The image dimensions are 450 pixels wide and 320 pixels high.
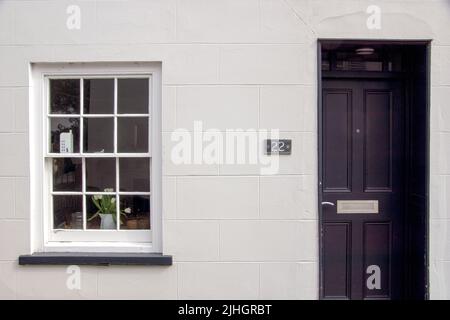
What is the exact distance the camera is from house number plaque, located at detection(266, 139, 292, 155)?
13.1 ft

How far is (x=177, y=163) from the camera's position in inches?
157

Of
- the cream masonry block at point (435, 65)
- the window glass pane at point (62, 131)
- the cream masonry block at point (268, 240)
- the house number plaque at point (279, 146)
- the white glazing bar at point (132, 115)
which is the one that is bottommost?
the cream masonry block at point (268, 240)

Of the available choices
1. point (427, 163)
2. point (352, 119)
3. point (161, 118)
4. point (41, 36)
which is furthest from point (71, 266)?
point (427, 163)

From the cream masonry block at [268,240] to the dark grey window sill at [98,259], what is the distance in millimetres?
596

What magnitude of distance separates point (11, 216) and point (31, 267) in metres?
0.52

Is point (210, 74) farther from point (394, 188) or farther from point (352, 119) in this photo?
point (394, 188)

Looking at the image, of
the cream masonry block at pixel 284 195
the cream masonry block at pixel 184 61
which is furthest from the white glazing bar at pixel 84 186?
the cream masonry block at pixel 284 195

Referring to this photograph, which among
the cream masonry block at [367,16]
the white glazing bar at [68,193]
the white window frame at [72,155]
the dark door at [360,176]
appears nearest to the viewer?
the cream masonry block at [367,16]

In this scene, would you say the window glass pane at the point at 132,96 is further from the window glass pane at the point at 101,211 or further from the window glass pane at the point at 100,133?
the window glass pane at the point at 101,211

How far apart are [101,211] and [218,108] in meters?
1.55

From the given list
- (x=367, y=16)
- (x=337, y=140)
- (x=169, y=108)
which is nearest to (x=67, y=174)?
(x=169, y=108)

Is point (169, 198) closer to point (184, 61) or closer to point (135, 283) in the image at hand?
point (135, 283)

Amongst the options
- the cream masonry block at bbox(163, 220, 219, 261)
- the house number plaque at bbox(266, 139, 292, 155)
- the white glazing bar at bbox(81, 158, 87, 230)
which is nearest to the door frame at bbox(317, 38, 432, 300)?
the house number plaque at bbox(266, 139, 292, 155)

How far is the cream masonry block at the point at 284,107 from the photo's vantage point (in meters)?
4.00
